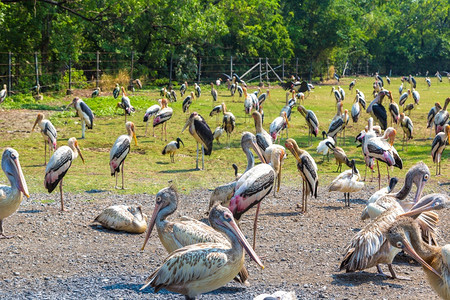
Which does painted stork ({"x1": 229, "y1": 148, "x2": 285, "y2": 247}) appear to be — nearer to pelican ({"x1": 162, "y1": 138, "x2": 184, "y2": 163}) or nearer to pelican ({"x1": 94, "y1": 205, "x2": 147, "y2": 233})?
pelican ({"x1": 94, "y1": 205, "x2": 147, "y2": 233})

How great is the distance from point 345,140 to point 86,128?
729 cm

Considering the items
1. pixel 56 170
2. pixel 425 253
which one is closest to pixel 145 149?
pixel 56 170

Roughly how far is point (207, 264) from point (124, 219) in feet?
9.94

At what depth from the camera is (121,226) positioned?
24.3 feet

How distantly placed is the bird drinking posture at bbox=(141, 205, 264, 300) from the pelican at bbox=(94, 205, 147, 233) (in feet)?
8.91

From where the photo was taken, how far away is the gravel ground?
217 inches

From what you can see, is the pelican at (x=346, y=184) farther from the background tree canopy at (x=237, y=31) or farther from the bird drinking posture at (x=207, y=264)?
the background tree canopy at (x=237, y=31)

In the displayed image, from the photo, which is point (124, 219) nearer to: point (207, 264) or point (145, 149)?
point (207, 264)

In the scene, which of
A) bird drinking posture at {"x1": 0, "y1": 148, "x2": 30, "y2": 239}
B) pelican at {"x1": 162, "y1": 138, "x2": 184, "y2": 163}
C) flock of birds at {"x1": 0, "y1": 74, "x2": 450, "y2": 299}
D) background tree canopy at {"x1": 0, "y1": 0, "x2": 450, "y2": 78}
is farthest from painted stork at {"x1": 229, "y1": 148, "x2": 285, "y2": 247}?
background tree canopy at {"x1": 0, "y1": 0, "x2": 450, "y2": 78}

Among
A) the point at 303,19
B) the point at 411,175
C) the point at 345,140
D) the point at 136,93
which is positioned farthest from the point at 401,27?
the point at 411,175

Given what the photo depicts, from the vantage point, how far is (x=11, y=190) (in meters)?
7.04

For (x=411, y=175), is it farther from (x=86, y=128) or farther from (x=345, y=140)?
(x=86, y=128)

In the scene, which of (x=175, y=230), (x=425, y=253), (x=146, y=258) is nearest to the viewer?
(x=425, y=253)

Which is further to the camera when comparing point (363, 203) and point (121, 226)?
point (363, 203)
